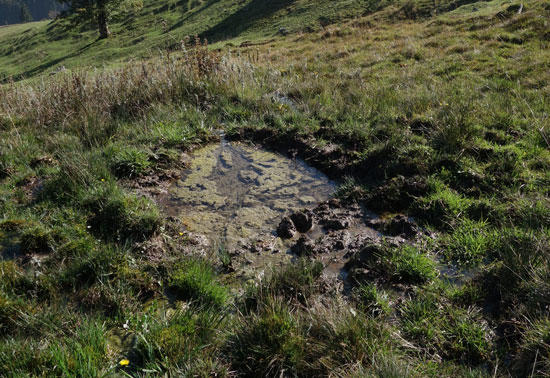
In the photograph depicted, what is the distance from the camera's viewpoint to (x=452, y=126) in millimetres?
5934

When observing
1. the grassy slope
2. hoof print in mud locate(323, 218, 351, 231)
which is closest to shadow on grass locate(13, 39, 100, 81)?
the grassy slope

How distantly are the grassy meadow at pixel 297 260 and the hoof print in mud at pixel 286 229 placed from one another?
2.67 ft

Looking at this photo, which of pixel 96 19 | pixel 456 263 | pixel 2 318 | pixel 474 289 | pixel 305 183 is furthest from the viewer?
pixel 96 19

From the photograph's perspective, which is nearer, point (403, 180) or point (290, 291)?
point (290, 291)

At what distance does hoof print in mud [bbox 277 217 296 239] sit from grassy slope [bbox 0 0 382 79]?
2087 cm

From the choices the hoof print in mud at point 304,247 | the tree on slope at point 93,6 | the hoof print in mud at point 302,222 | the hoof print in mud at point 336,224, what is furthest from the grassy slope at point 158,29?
the hoof print in mud at point 304,247

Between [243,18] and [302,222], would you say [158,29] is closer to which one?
[243,18]

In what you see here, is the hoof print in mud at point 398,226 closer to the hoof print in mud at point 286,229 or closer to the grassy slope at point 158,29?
the hoof print in mud at point 286,229

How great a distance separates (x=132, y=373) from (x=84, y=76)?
791 cm

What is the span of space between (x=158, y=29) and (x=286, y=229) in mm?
37850

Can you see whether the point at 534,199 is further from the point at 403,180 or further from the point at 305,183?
the point at 305,183

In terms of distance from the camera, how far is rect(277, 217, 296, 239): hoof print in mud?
15.3ft

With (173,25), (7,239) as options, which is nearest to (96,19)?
(173,25)

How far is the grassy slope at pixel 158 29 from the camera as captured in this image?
26953 millimetres
